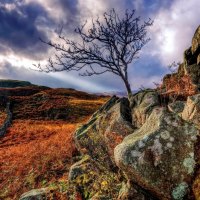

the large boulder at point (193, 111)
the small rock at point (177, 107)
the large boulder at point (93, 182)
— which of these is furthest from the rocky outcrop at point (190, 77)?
the large boulder at point (93, 182)

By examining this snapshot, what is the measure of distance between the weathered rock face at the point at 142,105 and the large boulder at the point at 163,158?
14.1 ft

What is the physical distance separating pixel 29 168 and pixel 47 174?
223 cm

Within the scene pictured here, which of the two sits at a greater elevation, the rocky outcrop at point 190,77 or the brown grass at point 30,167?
the rocky outcrop at point 190,77

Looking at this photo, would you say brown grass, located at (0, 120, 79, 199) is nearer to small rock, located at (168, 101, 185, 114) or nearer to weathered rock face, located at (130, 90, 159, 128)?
weathered rock face, located at (130, 90, 159, 128)

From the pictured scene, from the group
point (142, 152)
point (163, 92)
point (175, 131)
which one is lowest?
point (142, 152)

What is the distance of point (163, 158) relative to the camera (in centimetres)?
752

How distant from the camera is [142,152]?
25.4ft

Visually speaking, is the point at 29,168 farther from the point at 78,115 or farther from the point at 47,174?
the point at 78,115

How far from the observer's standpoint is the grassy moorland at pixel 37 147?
17.6m

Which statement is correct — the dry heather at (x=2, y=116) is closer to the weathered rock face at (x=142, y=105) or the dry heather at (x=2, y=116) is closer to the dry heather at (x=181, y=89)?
the weathered rock face at (x=142, y=105)

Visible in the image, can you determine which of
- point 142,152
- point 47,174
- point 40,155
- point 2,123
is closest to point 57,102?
point 2,123

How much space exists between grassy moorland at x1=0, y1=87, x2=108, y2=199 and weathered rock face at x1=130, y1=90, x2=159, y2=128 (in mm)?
4146

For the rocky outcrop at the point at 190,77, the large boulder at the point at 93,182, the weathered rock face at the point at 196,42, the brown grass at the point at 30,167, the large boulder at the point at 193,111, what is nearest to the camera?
the large boulder at the point at 193,111

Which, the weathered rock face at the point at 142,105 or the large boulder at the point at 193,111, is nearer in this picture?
the large boulder at the point at 193,111
